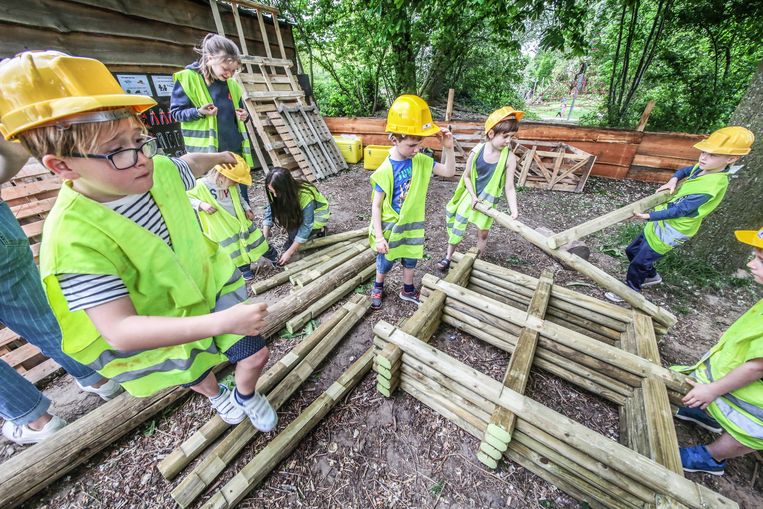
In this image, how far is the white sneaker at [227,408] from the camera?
6.51 feet

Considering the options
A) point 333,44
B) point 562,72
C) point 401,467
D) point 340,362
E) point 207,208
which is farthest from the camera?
point 562,72

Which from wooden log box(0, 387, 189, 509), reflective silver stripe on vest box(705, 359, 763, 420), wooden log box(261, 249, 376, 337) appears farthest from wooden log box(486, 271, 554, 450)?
wooden log box(0, 387, 189, 509)

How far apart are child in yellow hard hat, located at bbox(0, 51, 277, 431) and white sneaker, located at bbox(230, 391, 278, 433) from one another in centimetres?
60

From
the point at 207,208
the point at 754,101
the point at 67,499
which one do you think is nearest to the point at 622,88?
the point at 754,101

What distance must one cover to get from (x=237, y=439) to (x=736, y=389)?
Result: 3.09 m

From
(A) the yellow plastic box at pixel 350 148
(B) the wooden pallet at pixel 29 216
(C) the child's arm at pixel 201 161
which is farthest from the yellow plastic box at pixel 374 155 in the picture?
(B) the wooden pallet at pixel 29 216

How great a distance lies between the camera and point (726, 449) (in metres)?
1.83

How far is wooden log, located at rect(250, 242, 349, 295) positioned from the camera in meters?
3.54

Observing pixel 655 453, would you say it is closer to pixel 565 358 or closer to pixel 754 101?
pixel 565 358

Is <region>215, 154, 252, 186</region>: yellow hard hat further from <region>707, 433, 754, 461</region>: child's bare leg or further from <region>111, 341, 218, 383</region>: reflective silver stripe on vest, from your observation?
<region>707, 433, 754, 461</region>: child's bare leg

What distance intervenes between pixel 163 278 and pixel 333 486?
1.70 meters

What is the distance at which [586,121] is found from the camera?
31.6ft

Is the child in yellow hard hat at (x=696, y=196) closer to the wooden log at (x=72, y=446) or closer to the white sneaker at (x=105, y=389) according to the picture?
the wooden log at (x=72, y=446)

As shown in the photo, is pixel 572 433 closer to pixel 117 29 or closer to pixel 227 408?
pixel 227 408
